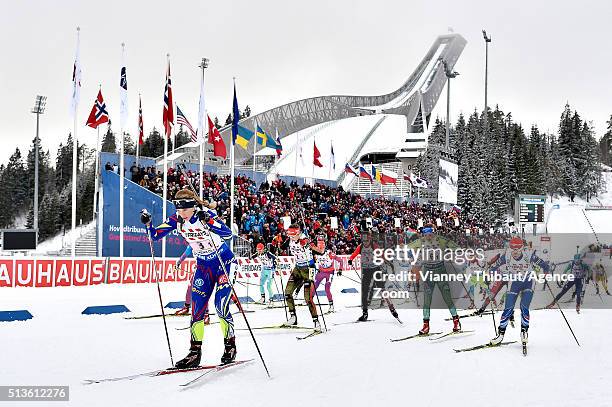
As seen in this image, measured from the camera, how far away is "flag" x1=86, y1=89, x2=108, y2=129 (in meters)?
23.8

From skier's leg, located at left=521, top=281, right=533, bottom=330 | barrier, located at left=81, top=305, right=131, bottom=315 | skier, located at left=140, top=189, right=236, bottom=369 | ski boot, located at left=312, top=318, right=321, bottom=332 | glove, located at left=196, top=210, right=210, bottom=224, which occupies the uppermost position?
glove, located at left=196, top=210, right=210, bottom=224

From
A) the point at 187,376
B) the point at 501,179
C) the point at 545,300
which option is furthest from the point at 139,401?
the point at 501,179

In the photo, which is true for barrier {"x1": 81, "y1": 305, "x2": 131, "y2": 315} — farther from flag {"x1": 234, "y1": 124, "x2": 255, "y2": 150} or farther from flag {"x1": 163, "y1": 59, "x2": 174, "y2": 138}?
flag {"x1": 234, "y1": 124, "x2": 255, "y2": 150}

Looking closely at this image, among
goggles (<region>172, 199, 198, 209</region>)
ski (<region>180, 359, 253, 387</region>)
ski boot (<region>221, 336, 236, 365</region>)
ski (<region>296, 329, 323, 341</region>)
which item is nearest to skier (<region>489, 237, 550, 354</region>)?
ski (<region>296, 329, 323, 341</region>)

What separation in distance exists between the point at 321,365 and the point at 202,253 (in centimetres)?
228

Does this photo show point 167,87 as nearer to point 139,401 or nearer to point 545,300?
point 545,300

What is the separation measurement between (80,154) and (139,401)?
387ft

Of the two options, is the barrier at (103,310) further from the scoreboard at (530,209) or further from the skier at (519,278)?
the scoreboard at (530,209)

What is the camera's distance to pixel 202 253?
7.82m

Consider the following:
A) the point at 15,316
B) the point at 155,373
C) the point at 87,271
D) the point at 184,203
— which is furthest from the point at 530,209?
the point at 155,373

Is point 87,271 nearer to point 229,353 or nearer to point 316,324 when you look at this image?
point 316,324

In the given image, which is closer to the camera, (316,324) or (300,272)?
(316,324)

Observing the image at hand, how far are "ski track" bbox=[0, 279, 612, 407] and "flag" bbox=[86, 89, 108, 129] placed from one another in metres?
11.3

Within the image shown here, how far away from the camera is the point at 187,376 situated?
23.3 feet
